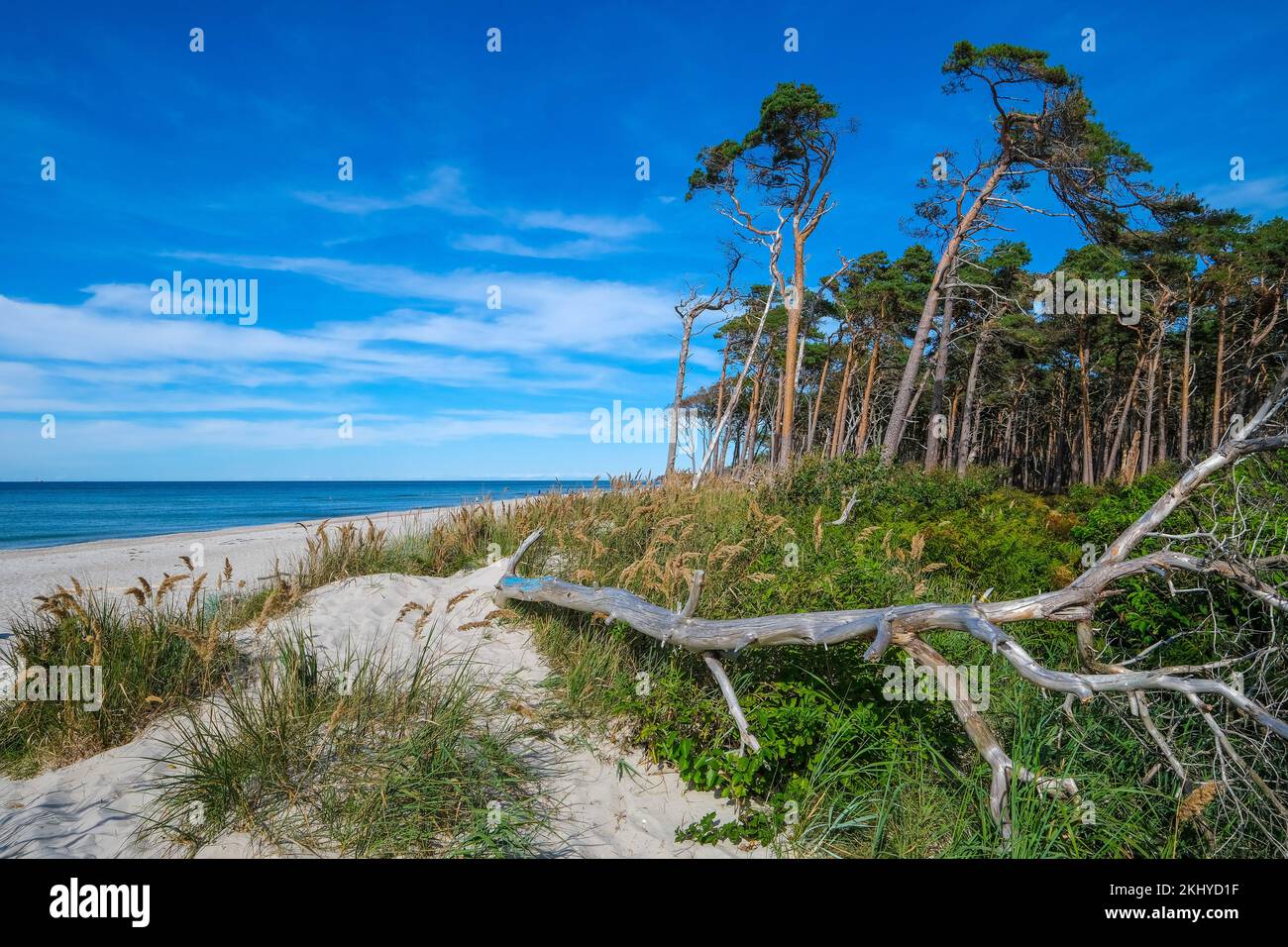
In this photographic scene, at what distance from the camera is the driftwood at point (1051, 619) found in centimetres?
284

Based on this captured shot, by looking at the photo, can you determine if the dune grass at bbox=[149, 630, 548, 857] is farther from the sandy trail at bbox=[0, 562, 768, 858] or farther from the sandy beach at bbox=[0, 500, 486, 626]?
the sandy beach at bbox=[0, 500, 486, 626]

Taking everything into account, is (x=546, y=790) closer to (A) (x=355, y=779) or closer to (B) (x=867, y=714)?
(A) (x=355, y=779)

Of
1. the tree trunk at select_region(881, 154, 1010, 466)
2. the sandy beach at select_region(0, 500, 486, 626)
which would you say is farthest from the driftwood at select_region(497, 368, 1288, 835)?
the tree trunk at select_region(881, 154, 1010, 466)

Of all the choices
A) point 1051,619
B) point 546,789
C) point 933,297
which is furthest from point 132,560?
point 933,297

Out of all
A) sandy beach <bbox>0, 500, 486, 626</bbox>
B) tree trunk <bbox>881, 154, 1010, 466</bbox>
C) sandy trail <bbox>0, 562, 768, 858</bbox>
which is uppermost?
tree trunk <bbox>881, 154, 1010, 466</bbox>

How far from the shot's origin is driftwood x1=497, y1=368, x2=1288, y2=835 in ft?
9.33

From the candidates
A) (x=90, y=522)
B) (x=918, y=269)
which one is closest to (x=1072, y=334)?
(x=918, y=269)

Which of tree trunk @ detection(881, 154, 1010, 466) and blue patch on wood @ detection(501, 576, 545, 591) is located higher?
tree trunk @ detection(881, 154, 1010, 466)

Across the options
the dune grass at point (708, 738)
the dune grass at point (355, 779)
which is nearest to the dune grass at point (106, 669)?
the dune grass at point (708, 738)

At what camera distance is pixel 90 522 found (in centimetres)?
3003

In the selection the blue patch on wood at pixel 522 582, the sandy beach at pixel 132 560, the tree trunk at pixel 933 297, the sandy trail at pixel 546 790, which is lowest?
the sandy trail at pixel 546 790

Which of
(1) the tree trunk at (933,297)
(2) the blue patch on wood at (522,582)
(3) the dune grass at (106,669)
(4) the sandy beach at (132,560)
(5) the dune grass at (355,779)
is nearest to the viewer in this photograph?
(5) the dune grass at (355,779)

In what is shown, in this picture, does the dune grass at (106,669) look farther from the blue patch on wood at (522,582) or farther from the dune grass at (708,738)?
the blue patch on wood at (522,582)
